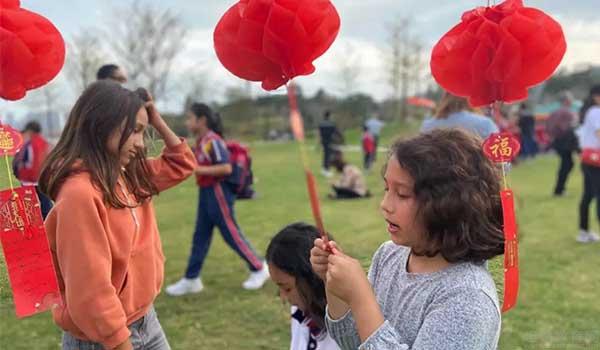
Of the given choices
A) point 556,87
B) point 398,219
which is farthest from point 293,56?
point 556,87

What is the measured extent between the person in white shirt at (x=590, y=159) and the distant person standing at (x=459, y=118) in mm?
A: 2585

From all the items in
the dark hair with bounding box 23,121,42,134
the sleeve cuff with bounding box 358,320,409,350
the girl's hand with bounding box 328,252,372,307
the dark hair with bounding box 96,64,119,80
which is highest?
the dark hair with bounding box 96,64,119,80

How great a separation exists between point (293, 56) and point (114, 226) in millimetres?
842

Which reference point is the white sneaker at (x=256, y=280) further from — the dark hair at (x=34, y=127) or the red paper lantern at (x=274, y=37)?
the dark hair at (x=34, y=127)

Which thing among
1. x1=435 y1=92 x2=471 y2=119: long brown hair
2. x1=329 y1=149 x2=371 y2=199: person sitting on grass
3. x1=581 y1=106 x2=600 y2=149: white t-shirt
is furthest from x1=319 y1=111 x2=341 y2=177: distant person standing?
x1=435 y1=92 x2=471 y2=119: long brown hair

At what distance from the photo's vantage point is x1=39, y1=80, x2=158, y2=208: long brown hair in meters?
1.83

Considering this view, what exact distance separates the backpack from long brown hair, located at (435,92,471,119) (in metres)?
1.75

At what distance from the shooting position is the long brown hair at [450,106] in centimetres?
376

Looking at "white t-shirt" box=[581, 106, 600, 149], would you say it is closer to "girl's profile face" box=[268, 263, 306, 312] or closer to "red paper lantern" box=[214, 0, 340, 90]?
"girl's profile face" box=[268, 263, 306, 312]

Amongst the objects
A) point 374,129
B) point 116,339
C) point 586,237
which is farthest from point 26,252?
point 374,129

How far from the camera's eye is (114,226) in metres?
1.84

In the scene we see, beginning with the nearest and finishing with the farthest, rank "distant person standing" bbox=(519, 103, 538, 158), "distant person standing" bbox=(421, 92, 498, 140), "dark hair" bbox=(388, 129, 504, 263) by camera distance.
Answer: "dark hair" bbox=(388, 129, 504, 263)
"distant person standing" bbox=(421, 92, 498, 140)
"distant person standing" bbox=(519, 103, 538, 158)

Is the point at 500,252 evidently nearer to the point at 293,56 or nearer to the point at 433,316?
the point at 433,316

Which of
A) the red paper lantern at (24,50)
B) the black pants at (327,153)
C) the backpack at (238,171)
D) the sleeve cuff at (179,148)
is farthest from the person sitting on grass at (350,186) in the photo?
the red paper lantern at (24,50)
